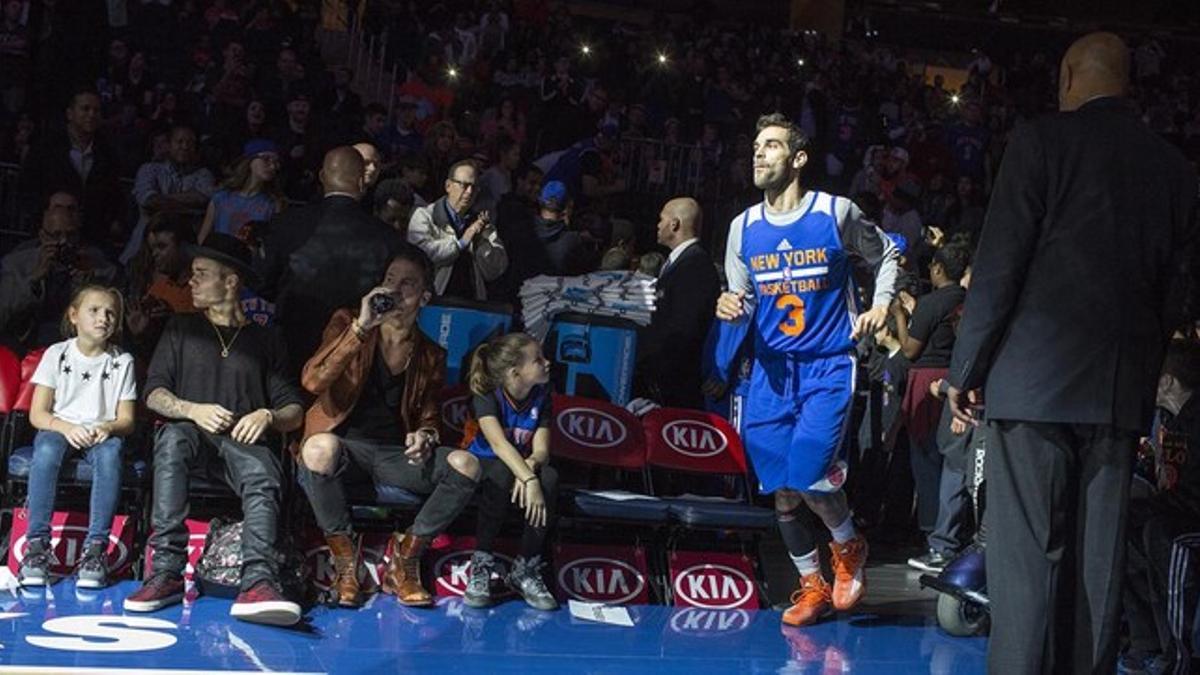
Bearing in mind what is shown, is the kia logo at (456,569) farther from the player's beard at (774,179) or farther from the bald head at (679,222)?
the bald head at (679,222)

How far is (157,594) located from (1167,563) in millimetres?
3943

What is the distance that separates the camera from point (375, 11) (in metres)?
17.4

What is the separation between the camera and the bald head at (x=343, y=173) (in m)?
7.50

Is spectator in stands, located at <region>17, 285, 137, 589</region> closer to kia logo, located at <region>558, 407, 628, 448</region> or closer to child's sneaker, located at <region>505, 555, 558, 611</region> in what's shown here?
child's sneaker, located at <region>505, 555, 558, 611</region>

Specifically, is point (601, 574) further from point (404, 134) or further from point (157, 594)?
point (404, 134)

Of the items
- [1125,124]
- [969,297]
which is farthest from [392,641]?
[1125,124]

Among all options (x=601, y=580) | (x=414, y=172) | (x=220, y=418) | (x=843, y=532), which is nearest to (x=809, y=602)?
(x=843, y=532)

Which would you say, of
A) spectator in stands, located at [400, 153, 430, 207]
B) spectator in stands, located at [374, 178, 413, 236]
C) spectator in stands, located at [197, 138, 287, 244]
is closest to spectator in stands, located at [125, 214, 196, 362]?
spectator in stands, located at [197, 138, 287, 244]

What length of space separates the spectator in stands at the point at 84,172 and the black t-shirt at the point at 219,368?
3.29 metres

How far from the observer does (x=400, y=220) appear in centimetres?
875

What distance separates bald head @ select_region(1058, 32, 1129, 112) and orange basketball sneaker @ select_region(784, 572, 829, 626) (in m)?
2.94

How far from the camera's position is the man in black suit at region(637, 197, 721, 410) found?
841 cm

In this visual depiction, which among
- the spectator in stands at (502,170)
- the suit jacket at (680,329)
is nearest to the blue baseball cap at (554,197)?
the suit jacket at (680,329)

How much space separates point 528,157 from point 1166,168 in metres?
10.2
